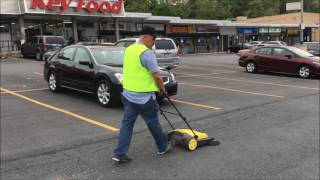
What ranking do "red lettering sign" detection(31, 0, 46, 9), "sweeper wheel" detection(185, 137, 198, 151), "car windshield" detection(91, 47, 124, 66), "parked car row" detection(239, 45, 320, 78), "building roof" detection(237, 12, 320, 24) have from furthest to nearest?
1. "building roof" detection(237, 12, 320, 24)
2. "red lettering sign" detection(31, 0, 46, 9)
3. "parked car row" detection(239, 45, 320, 78)
4. "car windshield" detection(91, 47, 124, 66)
5. "sweeper wheel" detection(185, 137, 198, 151)

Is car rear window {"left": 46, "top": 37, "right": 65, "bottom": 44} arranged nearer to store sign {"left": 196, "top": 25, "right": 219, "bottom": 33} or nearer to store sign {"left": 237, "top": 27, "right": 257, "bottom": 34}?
store sign {"left": 196, "top": 25, "right": 219, "bottom": 33}

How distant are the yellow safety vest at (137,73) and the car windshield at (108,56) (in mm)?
4920

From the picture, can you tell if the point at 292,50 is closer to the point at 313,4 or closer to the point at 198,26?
the point at 198,26

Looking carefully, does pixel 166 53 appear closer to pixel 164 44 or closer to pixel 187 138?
pixel 164 44

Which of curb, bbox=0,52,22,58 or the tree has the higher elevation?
the tree

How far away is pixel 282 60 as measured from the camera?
798 inches

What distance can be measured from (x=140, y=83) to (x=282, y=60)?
620 inches

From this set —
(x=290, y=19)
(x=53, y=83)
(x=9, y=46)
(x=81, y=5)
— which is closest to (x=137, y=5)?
(x=290, y=19)

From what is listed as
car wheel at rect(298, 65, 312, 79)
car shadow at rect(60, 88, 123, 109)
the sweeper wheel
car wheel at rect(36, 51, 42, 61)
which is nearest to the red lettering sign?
car wheel at rect(36, 51, 42, 61)

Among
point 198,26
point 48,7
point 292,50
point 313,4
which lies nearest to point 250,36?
point 198,26

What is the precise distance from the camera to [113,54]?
36.7 feet

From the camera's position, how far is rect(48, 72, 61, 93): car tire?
39.9 ft

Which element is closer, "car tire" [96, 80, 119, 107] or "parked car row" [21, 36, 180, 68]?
"car tire" [96, 80, 119, 107]

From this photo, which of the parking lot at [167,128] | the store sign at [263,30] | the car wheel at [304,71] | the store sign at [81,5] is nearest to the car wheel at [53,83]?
the parking lot at [167,128]
